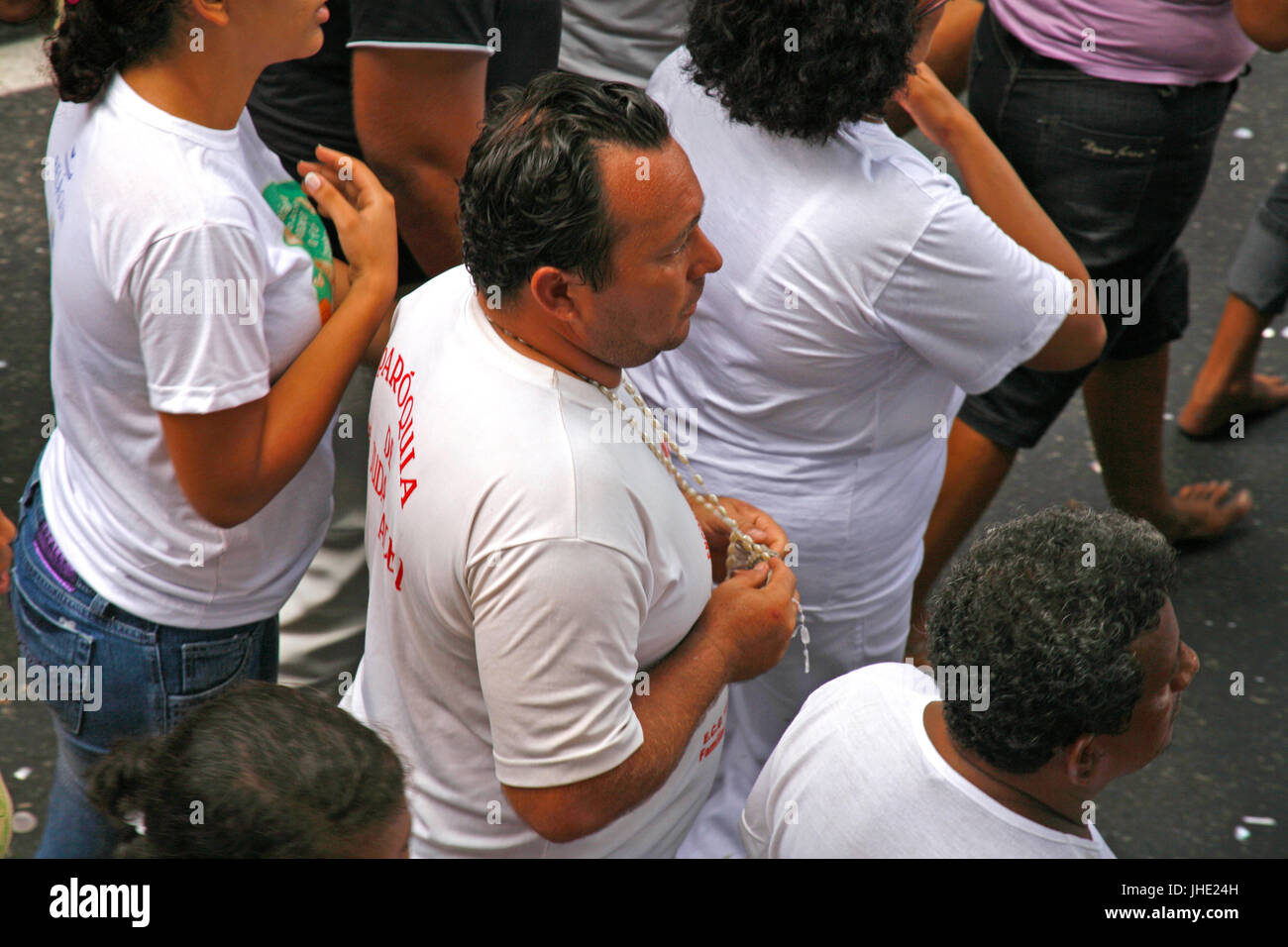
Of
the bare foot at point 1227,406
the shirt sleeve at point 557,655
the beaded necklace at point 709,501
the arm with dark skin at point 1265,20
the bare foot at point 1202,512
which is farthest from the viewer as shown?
the bare foot at point 1227,406

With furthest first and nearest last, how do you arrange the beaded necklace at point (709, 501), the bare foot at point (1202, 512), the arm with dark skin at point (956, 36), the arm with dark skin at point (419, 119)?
1. the bare foot at point (1202, 512)
2. the arm with dark skin at point (956, 36)
3. the arm with dark skin at point (419, 119)
4. the beaded necklace at point (709, 501)

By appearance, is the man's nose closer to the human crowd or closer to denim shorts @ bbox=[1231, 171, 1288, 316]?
the human crowd

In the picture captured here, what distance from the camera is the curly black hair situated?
1.85 meters

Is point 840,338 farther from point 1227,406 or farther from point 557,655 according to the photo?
point 1227,406

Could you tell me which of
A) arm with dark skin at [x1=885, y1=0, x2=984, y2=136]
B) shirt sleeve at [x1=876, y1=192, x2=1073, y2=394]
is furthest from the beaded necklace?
arm with dark skin at [x1=885, y1=0, x2=984, y2=136]

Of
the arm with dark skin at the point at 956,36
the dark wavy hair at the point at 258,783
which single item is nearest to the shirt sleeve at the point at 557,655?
the dark wavy hair at the point at 258,783

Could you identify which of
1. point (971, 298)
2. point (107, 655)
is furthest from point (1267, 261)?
point (107, 655)

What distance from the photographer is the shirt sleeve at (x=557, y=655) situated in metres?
1.51

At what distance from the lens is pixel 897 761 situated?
1.74 meters

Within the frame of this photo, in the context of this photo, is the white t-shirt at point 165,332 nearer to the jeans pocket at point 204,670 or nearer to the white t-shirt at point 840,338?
the jeans pocket at point 204,670

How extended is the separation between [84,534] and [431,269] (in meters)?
0.76

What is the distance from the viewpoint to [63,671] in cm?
189

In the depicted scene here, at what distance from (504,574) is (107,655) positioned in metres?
0.69
